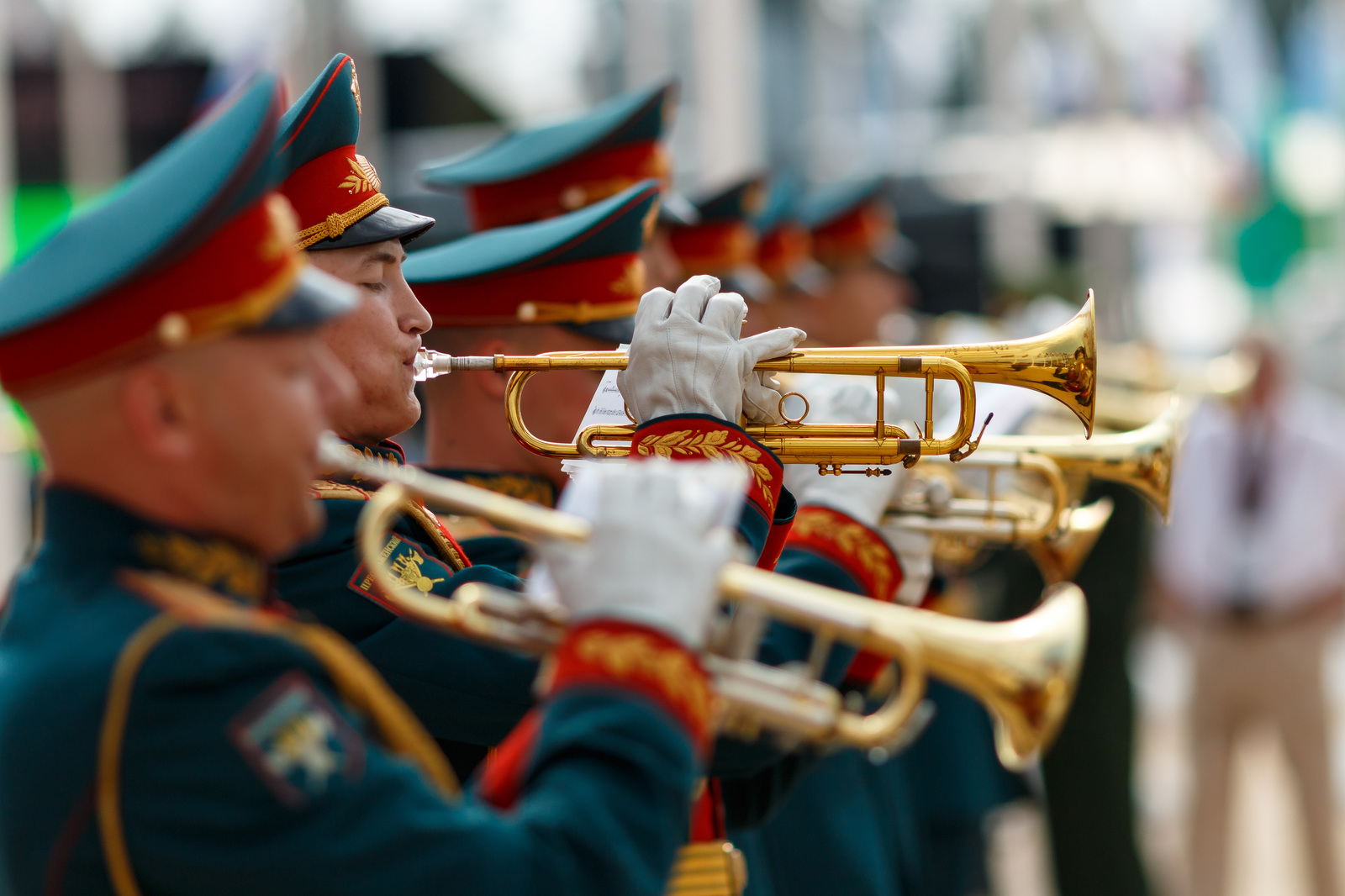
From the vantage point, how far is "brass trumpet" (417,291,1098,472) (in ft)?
9.68

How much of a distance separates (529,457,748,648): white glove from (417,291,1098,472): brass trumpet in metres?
1.00

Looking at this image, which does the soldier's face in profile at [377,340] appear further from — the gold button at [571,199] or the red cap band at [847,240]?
the red cap band at [847,240]

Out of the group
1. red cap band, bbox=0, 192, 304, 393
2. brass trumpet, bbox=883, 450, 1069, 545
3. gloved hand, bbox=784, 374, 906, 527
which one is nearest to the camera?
red cap band, bbox=0, 192, 304, 393

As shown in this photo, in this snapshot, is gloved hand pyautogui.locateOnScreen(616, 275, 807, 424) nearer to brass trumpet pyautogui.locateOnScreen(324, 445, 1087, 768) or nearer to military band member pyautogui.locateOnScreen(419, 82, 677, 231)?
brass trumpet pyautogui.locateOnScreen(324, 445, 1087, 768)

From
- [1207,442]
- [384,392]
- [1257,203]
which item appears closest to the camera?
[384,392]

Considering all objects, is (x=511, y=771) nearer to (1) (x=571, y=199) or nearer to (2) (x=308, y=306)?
(2) (x=308, y=306)

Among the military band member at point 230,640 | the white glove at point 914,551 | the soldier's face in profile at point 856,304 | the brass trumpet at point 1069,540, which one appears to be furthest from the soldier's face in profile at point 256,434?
the soldier's face in profile at point 856,304

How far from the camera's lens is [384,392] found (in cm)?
286

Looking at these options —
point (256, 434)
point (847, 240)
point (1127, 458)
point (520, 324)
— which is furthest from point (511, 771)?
point (847, 240)

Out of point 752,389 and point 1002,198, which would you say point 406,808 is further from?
point 1002,198

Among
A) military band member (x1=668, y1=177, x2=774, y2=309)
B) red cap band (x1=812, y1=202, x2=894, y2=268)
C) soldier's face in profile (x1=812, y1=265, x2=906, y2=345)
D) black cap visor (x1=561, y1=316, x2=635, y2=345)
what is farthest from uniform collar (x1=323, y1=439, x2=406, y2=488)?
red cap band (x1=812, y1=202, x2=894, y2=268)

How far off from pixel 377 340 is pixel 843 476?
949 mm

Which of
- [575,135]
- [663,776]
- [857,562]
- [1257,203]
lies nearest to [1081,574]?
[575,135]

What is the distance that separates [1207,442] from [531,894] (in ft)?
22.5
